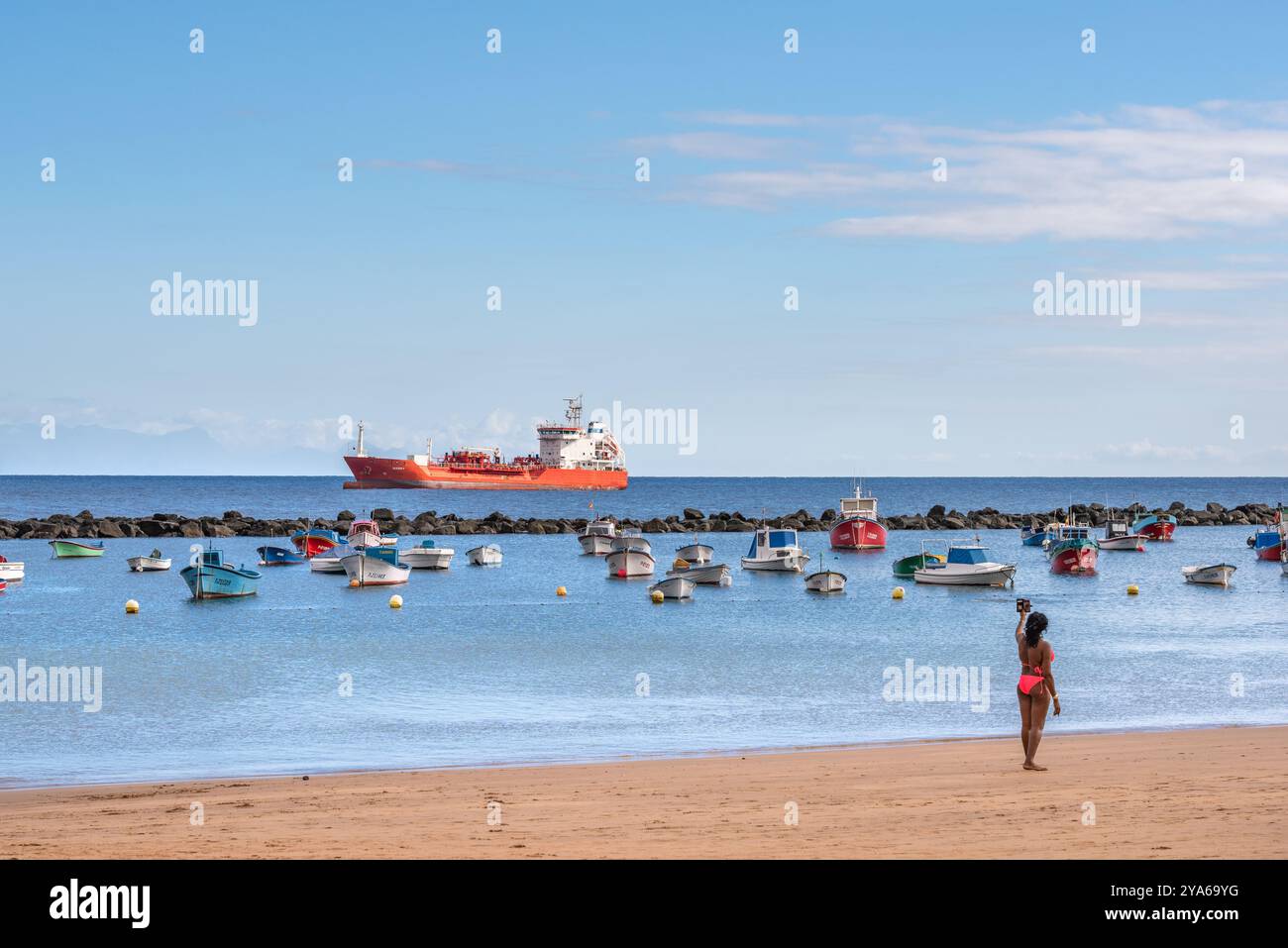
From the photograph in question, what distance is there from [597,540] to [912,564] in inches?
1081

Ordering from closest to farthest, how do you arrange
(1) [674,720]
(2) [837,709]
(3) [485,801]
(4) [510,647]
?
1. (3) [485,801]
2. (1) [674,720]
3. (2) [837,709]
4. (4) [510,647]

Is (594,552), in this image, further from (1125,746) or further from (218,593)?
(1125,746)

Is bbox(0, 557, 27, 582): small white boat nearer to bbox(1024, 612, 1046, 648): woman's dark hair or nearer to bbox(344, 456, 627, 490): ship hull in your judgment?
bbox(1024, 612, 1046, 648): woman's dark hair

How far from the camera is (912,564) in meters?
61.8

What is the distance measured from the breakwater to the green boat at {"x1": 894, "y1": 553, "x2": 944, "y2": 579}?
29.8 meters

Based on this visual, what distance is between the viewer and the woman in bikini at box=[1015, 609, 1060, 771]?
48.1ft

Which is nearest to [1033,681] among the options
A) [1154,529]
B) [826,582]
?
[826,582]

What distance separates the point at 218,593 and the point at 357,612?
7.58 meters

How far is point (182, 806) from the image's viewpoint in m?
14.2

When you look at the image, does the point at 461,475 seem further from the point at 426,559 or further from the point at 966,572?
the point at 966,572

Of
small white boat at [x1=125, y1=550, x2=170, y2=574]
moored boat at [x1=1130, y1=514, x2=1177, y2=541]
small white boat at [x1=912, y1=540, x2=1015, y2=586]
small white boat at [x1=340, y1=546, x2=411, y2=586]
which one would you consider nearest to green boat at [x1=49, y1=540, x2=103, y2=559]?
small white boat at [x1=125, y1=550, x2=170, y2=574]

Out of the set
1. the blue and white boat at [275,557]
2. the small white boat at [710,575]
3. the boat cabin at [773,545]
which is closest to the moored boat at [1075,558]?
the boat cabin at [773,545]

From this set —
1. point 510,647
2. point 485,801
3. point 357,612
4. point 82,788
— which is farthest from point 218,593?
point 485,801

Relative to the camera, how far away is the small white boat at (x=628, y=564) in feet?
209
